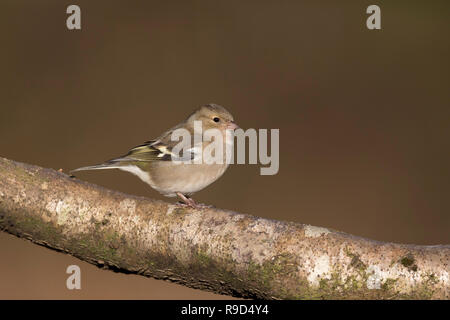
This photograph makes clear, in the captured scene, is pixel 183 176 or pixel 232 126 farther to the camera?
pixel 232 126

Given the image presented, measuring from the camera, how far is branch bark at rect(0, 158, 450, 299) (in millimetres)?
3344

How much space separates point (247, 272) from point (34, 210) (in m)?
1.51

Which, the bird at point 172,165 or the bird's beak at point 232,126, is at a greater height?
the bird's beak at point 232,126

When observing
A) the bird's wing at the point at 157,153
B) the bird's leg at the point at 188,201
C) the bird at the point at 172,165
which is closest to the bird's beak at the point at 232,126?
the bird at the point at 172,165

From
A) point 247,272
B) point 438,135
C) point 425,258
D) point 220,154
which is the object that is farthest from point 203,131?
point 438,135

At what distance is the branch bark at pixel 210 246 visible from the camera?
334 centimetres

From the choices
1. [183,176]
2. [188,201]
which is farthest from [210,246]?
[183,176]

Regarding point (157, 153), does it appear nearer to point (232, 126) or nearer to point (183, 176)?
point (183, 176)

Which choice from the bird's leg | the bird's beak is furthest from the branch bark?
the bird's beak

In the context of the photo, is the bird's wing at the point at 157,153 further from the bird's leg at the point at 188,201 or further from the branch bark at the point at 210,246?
the branch bark at the point at 210,246

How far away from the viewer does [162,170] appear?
486 centimetres

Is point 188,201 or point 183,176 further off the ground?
point 183,176

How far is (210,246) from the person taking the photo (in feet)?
12.0

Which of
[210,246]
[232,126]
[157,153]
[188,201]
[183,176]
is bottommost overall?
[210,246]
